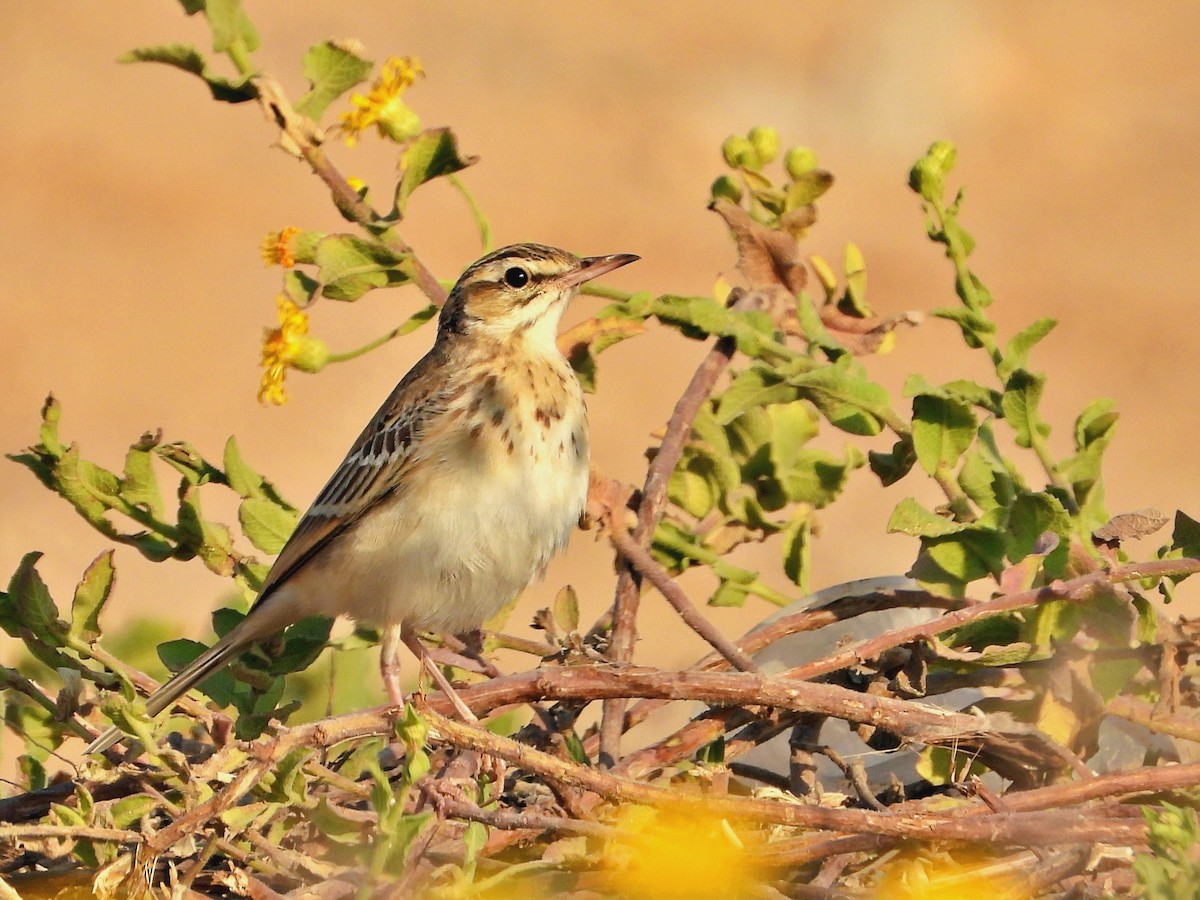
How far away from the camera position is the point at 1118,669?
3061mm

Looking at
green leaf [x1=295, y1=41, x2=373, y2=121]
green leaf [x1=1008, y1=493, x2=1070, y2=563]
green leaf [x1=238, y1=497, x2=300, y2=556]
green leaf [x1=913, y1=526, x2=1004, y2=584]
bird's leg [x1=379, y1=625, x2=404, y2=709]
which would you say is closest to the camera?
green leaf [x1=1008, y1=493, x2=1070, y2=563]

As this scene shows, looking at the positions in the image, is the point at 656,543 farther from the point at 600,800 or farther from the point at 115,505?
the point at 115,505

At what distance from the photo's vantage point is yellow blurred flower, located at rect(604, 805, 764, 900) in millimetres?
2418

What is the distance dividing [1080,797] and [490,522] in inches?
68.4

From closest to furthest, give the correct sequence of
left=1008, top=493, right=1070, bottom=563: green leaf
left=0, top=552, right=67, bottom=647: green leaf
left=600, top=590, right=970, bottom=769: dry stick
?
left=1008, top=493, right=1070, bottom=563: green leaf < left=0, top=552, right=67, bottom=647: green leaf < left=600, top=590, right=970, bottom=769: dry stick

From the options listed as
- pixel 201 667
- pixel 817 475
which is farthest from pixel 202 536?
pixel 817 475

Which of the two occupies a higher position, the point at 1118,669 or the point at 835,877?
the point at 1118,669

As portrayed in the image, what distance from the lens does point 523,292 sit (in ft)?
14.5

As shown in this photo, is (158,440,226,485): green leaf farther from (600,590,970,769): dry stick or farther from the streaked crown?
(600,590,970,769): dry stick

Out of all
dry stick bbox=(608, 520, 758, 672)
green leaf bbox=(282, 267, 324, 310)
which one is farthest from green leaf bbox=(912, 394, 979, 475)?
A: green leaf bbox=(282, 267, 324, 310)

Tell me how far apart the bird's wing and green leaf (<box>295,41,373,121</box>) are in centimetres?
102

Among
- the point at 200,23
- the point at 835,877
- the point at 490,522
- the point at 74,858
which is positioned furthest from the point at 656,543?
the point at 200,23

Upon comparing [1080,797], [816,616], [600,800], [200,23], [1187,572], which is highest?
[200,23]

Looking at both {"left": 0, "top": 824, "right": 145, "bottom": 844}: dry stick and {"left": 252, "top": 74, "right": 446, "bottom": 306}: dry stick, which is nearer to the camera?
{"left": 0, "top": 824, "right": 145, "bottom": 844}: dry stick
